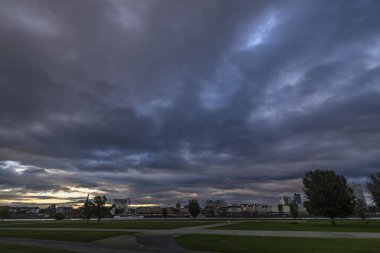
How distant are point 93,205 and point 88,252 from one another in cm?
6681

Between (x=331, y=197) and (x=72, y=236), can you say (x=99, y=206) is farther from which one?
(x=331, y=197)

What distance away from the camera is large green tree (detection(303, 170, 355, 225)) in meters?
66.6

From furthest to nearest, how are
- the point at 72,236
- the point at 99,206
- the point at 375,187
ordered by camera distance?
the point at 99,206
the point at 375,187
the point at 72,236

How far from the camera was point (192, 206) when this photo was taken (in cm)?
11731

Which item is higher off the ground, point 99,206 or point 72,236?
point 99,206

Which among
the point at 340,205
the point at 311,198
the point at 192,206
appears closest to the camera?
the point at 340,205

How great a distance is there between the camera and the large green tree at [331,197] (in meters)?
66.6

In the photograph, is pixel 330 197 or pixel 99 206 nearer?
pixel 330 197

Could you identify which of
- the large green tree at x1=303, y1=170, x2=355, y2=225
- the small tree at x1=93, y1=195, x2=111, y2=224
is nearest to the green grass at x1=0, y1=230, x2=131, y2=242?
the small tree at x1=93, y1=195, x2=111, y2=224

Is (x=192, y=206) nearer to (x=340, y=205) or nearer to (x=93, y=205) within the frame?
(x=93, y=205)

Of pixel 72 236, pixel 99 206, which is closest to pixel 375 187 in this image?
pixel 72 236

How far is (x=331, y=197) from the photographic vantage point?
67000 mm

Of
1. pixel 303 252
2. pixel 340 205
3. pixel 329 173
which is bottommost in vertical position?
pixel 303 252

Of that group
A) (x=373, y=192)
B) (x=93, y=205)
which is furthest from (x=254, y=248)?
(x=93, y=205)
